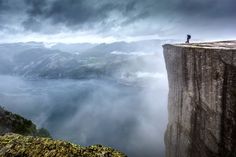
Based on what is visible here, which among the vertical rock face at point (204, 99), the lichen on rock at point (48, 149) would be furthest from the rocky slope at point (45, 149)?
the vertical rock face at point (204, 99)

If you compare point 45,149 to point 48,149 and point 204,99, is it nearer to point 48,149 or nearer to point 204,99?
point 48,149

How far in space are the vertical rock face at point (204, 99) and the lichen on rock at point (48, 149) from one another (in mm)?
24645

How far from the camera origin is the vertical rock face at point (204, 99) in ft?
96.9

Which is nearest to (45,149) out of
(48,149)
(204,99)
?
(48,149)

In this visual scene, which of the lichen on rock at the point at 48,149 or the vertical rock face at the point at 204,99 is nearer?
the lichen on rock at the point at 48,149

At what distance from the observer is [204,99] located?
115ft

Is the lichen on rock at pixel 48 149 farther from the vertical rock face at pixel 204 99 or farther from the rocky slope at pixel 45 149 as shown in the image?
the vertical rock face at pixel 204 99

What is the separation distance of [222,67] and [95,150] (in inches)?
1028

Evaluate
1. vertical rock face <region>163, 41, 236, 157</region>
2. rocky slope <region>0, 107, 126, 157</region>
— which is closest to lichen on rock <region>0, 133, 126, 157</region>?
rocky slope <region>0, 107, 126, 157</region>

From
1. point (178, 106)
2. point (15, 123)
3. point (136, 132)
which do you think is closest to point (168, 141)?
point (178, 106)

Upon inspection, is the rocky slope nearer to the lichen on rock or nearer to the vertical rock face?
the lichen on rock

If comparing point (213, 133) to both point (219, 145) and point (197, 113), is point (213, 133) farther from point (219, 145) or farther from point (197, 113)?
point (197, 113)

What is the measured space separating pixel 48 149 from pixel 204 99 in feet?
101

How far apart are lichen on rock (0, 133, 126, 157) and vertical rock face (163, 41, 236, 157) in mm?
24645
